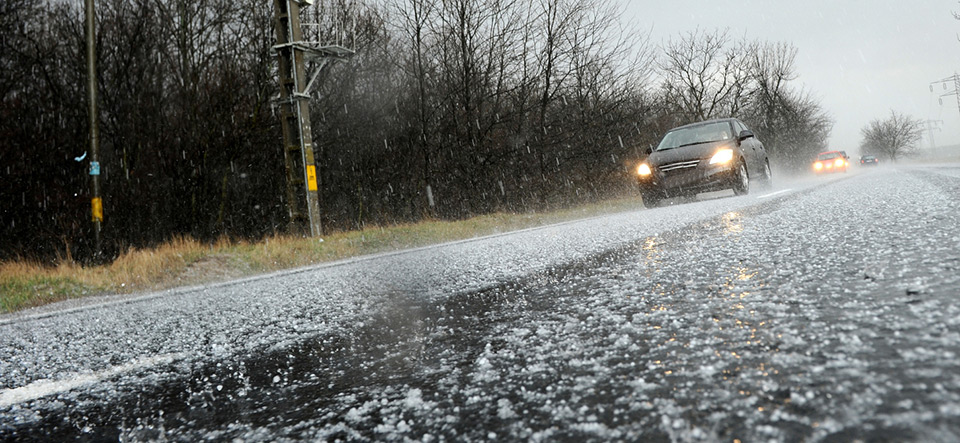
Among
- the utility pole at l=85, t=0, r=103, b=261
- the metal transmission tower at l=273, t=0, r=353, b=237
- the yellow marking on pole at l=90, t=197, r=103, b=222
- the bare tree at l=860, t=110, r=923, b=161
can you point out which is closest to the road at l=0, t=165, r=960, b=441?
the metal transmission tower at l=273, t=0, r=353, b=237

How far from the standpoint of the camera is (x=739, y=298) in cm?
219

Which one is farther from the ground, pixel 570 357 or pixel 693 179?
pixel 693 179

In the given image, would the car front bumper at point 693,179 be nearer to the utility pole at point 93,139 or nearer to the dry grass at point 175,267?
the dry grass at point 175,267

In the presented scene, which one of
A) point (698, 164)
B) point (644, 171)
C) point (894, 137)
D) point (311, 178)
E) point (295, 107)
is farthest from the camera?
point (894, 137)

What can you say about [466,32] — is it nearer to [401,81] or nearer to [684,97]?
[401,81]

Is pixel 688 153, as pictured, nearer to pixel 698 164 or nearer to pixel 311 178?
pixel 698 164

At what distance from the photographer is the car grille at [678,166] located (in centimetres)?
1088

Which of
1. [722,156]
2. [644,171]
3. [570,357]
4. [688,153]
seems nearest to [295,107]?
[644,171]

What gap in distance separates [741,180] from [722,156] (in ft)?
1.98

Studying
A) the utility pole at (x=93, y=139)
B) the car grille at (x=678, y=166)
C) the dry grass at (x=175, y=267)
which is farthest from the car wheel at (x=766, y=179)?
the utility pole at (x=93, y=139)

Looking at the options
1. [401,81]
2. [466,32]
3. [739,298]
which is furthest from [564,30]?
[739,298]

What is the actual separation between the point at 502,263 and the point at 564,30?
728 inches

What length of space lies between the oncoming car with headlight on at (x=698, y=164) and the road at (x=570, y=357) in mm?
7231

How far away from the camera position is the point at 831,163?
32844mm
